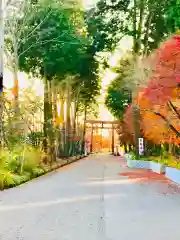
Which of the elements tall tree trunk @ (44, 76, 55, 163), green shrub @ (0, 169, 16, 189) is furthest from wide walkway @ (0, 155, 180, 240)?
tall tree trunk @ (44, 76, 55, 163)

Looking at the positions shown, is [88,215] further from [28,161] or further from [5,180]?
[28,161]

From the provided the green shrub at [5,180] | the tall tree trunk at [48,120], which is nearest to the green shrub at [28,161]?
the green shrub at [5,180]

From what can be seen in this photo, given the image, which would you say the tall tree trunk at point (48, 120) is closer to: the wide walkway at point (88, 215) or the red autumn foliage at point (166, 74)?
the red autumn foliage at point (166, 74)

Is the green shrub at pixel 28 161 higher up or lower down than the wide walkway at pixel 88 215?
higher up

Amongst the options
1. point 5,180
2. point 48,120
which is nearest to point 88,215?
point 5,180

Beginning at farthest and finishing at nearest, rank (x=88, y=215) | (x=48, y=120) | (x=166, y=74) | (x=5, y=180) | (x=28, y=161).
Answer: (x=48, y=120) → (x=28, y=161) → (x=166, y=74) → (x=5, y=180) → (x=88, y=215)

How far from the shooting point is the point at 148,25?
4312cm

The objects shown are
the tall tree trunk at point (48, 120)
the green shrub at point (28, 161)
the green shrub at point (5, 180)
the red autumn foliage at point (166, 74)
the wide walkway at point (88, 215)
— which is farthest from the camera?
the tall tree trunk at point (48, 120)

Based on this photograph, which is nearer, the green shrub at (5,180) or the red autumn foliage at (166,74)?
the green shrub at (5,180)

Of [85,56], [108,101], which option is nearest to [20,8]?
[85,56]

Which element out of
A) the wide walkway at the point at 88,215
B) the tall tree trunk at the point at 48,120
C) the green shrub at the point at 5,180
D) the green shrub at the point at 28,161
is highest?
the tall tree trunk at the point at 48,120

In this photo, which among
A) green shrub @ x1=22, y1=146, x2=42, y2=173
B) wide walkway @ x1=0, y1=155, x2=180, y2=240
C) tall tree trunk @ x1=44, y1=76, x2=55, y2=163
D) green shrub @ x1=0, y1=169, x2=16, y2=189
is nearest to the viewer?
wide walkway @ x1=0, y1=155, x2=180, y2=240

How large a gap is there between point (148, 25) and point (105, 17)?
12.1ft

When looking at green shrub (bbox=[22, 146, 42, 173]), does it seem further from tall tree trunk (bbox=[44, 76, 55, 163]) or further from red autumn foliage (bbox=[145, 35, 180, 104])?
tall tree trunk (bbox=[44, 76, 55, 163])
